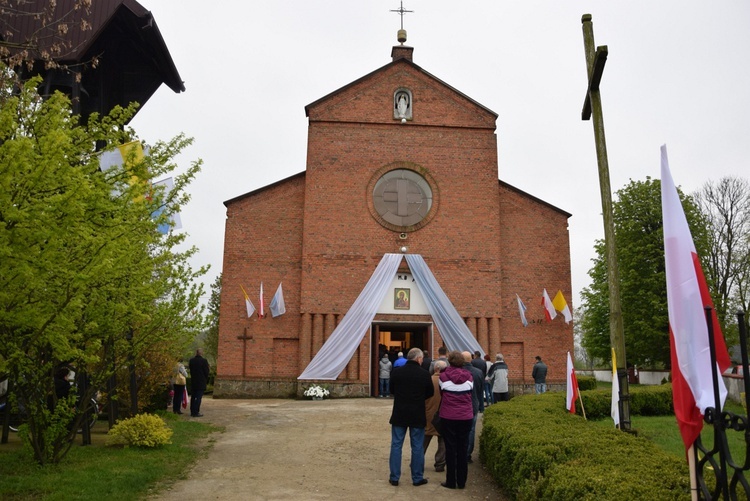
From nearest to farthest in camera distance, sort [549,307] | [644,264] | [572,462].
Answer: [572,462], [549,307], [644,264]

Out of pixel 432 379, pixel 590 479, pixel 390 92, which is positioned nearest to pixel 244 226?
pixel 390 92

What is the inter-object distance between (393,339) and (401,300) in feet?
13.0

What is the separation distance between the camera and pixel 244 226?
69.6ft

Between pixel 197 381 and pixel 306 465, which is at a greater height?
pixel 197 381

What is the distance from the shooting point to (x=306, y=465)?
8922 millimetres

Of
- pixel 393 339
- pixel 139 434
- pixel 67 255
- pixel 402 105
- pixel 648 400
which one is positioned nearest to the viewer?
pixel 67 255

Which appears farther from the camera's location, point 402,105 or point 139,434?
point 402,105

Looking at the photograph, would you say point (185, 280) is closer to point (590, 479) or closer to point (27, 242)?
point (27, 242)

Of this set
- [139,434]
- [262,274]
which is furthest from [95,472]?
[262,274]

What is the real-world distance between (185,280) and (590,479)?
729 cm

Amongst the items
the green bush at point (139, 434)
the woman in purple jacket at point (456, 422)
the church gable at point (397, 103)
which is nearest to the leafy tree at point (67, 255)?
the green bush at point (139, 434)

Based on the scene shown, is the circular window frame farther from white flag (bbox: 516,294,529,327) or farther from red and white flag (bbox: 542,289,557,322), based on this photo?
red and white flag (bbox: 542,289,557,322)

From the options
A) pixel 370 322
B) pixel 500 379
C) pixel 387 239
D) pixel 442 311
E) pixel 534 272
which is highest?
pixel 387 239

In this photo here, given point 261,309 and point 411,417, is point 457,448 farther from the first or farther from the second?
point 261,309
